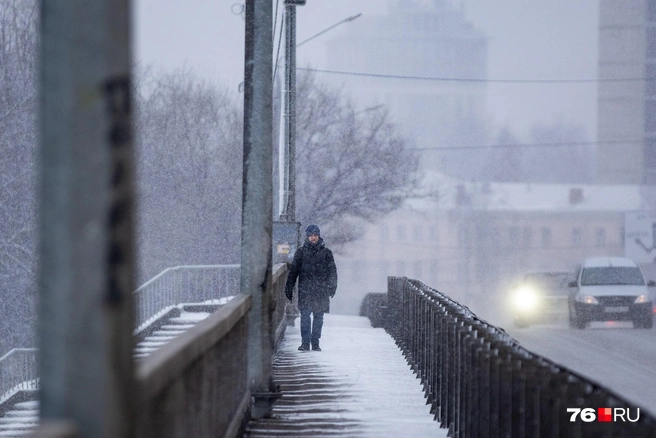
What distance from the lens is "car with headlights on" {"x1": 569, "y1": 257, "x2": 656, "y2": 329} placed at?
31062 mm

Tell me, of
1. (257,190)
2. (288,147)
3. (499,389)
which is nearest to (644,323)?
(288,147)

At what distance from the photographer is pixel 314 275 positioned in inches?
655

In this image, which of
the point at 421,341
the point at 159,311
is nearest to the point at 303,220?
the point at 159,311

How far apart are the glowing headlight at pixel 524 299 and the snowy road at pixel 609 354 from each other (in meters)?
0.90

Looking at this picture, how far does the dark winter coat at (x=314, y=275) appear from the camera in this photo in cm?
1658

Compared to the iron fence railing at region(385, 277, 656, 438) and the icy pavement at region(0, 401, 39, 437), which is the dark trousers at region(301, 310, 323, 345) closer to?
the iron fence railing at region(385, 277, 656, 438)

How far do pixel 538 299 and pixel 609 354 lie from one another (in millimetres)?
10373

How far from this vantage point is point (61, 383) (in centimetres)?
387

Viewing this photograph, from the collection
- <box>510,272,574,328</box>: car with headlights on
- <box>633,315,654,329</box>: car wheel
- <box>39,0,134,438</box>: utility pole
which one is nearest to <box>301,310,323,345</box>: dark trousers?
<box>39,0,134,438</box>: utility pole

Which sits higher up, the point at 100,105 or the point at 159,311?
the point at 100,105

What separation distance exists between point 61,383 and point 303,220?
46950mm

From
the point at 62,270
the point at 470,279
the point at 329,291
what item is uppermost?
the point at 62,270

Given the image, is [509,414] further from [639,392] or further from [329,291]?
[639,392]

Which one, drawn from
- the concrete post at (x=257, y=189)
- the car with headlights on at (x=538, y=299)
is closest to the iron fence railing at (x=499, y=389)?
the concrete post at (x=257, y=189)
